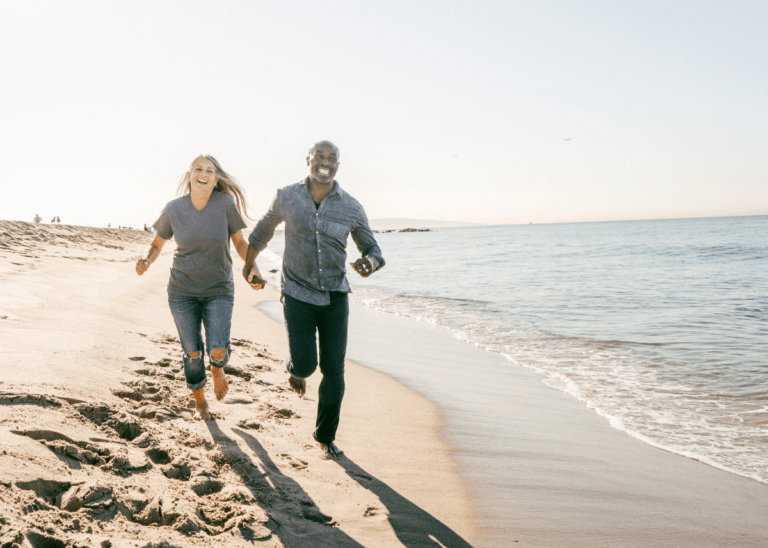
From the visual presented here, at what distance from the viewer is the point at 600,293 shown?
15.1 metres

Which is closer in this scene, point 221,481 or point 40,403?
point 221,481

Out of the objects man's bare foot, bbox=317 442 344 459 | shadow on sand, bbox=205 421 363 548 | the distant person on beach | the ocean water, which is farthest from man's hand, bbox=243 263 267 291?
the ocean water

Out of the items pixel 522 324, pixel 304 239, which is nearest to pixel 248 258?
pixel 304 239

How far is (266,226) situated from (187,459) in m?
1.60

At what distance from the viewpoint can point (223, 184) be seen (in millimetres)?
4145

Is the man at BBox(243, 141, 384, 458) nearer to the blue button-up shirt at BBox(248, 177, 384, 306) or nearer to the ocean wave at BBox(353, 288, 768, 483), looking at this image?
the blue button-up shirt at BBox(248, 177, 384, 306)

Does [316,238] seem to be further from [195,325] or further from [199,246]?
[195,325]

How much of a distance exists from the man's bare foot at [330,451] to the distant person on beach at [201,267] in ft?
3.09

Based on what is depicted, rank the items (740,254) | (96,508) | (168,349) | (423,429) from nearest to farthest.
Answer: (96,508)
(423,429)
(168,349)
(740,254)

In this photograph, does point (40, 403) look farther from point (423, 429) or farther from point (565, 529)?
point (565, 529)

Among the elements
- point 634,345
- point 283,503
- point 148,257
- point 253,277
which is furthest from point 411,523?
point 634,345

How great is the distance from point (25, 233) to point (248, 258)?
18452 mm

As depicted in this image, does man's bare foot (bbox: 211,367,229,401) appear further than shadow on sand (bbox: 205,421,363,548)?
Yes

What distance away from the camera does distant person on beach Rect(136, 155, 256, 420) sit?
386cm
